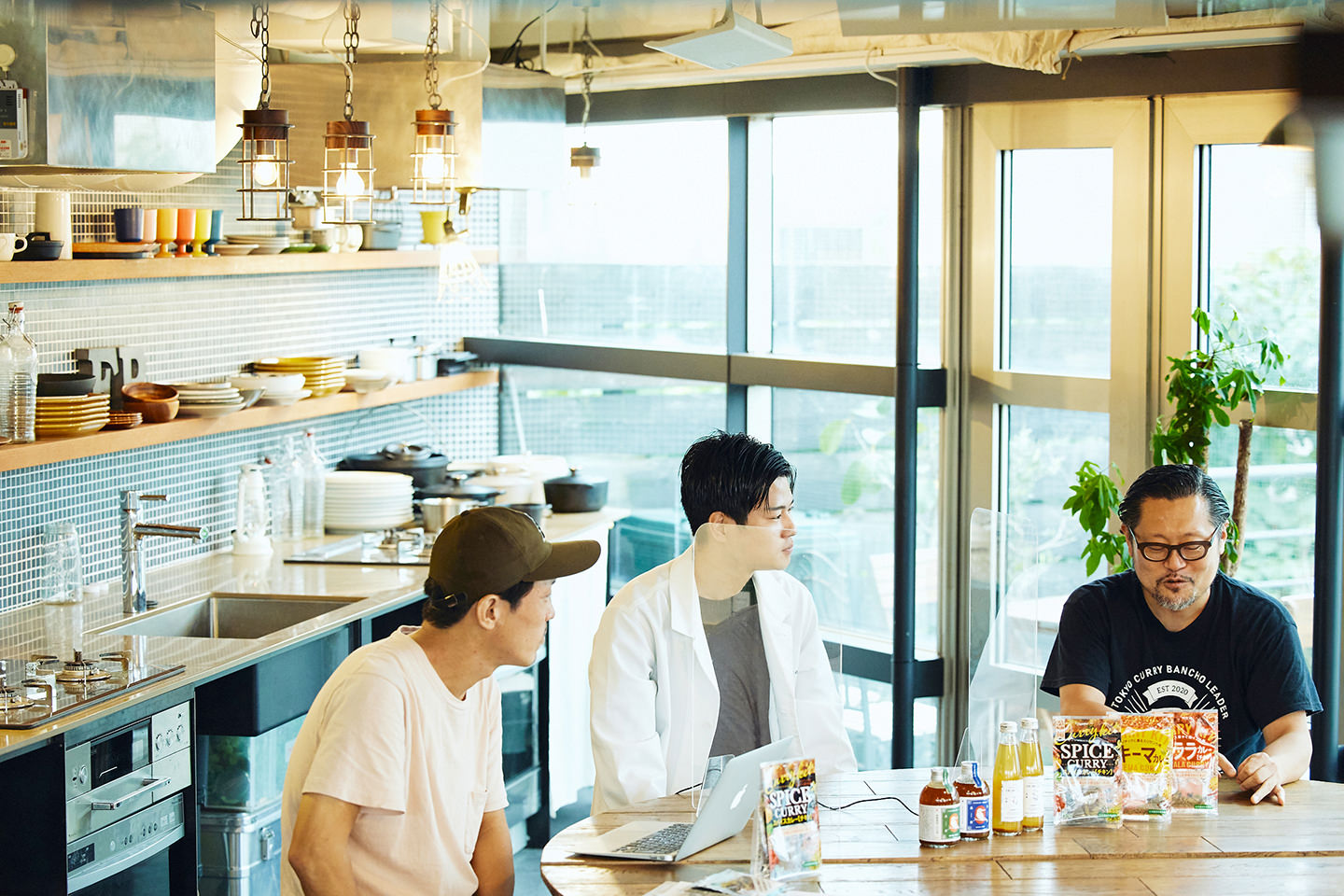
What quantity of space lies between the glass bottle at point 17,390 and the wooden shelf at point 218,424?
51 mm

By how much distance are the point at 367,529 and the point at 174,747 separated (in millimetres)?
1854

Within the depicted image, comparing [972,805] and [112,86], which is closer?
[972,805]

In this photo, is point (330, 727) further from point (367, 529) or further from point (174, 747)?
point (367, 529)

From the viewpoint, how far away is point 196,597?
14.3ft

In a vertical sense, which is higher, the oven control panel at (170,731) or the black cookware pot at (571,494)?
the black cookware pot at (571,494)

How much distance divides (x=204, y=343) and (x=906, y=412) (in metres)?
2.37

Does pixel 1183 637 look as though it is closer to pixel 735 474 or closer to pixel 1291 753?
pixel 1291 753

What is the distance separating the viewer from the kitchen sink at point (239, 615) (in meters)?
4.32

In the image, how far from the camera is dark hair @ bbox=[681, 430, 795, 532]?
3.03 meters

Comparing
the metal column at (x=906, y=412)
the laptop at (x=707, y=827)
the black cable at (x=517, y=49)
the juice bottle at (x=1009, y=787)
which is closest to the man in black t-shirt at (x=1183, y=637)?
the juice bottle at (x=1009, y=787)

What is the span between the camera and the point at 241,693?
374cm

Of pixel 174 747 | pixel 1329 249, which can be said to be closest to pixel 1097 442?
pixel 1329 249

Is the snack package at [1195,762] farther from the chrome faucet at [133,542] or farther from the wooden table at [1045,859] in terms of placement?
the chrome faucet at [133,542]

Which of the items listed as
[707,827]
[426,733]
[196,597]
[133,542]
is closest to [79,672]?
[133,542]
